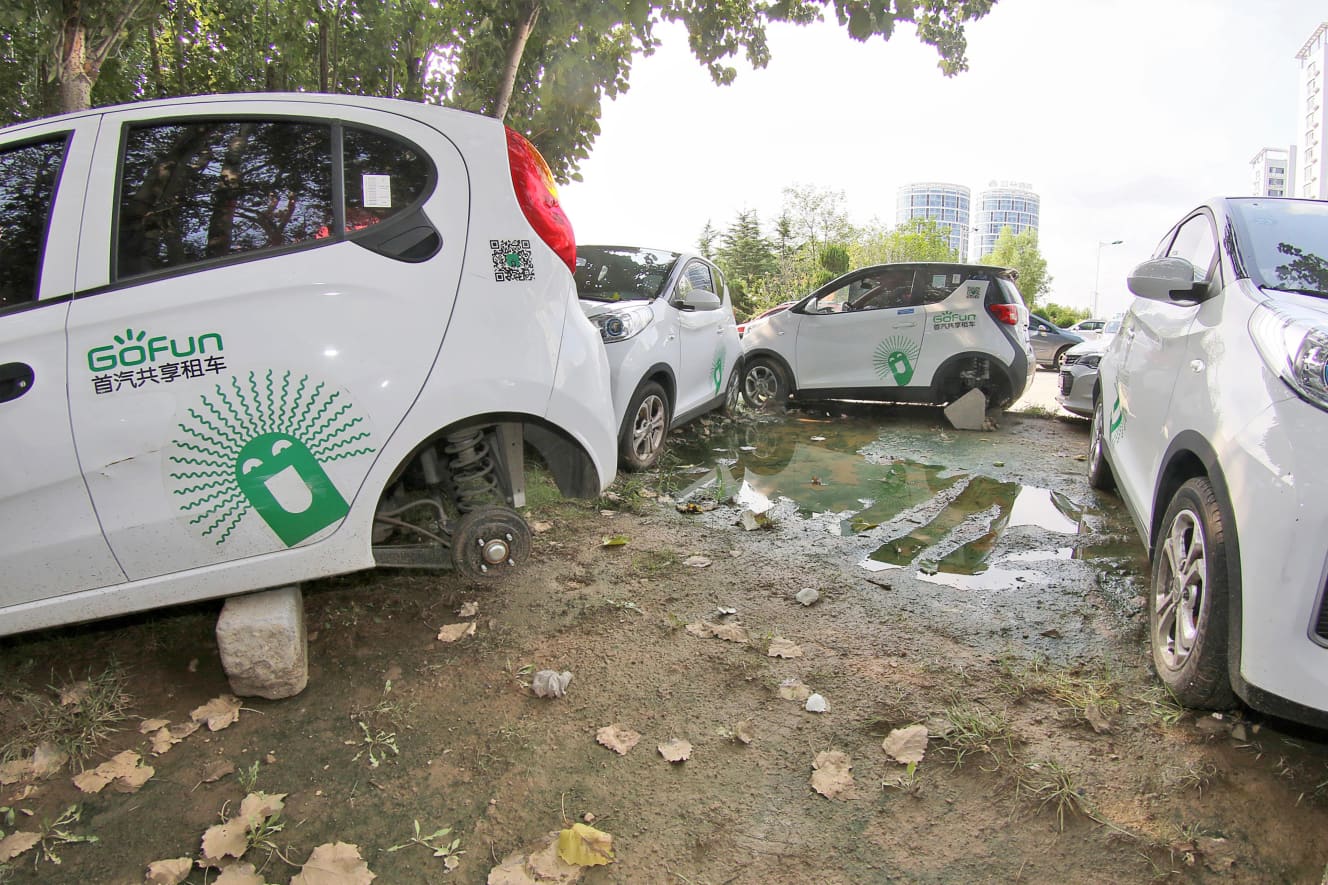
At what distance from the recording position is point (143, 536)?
2324mm

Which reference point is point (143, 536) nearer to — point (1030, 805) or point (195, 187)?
point (195, 187)

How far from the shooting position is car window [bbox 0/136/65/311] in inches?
89.3

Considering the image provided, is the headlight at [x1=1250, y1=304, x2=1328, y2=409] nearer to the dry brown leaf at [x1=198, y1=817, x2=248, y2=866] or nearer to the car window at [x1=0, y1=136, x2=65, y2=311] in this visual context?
the dry brown leaf at [x1=198, y1=817, x2=248, y2=866]

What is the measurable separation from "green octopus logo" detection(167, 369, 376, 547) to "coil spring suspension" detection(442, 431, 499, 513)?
0.45m

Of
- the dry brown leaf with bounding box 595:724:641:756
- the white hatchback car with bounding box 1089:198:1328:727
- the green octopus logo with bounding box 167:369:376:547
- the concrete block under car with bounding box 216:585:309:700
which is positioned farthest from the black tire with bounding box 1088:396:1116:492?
the concrete block under car with bounding box 216:585:309:700

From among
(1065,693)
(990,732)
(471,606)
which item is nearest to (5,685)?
(471,606)

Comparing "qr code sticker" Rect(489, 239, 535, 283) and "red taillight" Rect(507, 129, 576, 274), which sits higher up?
"red taillight" Rect(507, 129, 576, 274)

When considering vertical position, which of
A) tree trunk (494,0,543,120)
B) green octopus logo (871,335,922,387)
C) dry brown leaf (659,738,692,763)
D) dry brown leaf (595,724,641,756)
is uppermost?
tree trunk (494,0,543,120)

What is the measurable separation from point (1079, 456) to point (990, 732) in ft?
16.0

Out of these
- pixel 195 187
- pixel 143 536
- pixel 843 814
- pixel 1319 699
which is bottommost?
pixel 843 814

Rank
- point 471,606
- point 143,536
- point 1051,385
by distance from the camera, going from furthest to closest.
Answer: point 1051,385, point 471,606, point 143,536

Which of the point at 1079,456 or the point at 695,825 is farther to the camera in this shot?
the point at 1079,456

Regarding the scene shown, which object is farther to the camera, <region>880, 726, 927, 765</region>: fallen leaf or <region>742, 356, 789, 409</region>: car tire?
<region>742, 356, 789, 409</region>: car tire

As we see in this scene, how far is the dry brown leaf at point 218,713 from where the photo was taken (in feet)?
8.12
